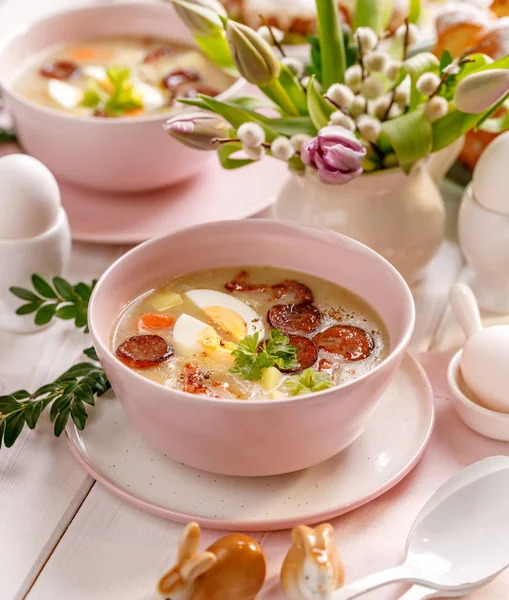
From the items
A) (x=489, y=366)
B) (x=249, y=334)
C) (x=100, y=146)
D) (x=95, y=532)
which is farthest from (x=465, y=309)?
(x=100, y=146)

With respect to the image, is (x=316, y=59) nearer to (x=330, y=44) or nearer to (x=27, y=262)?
(x=330, y=44)

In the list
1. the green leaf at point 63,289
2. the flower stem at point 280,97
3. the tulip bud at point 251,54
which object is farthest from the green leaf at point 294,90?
the green leaf at point 63,289

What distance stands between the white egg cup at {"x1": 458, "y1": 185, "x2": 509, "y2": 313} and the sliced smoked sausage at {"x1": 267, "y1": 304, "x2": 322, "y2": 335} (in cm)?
39

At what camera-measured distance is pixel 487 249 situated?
1631mm

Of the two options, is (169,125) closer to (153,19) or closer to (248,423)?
(248,423)

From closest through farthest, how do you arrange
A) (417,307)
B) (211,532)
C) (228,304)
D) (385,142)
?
(211,532) < (228,304) < (385,142) < (417,307)

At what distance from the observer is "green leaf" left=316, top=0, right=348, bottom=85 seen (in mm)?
1556

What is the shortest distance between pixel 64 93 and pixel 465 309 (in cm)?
107

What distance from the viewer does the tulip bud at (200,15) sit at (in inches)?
59.9

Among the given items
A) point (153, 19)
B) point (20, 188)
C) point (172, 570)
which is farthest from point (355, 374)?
point (153, 19)

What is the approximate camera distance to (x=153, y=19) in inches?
89.4

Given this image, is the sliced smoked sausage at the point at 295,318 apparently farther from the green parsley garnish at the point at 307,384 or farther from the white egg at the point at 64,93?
the white egg at the point at 64,93

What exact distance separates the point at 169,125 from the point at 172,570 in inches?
28.1

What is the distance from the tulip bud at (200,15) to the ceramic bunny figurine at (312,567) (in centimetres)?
89
